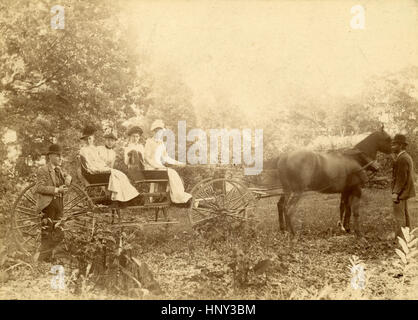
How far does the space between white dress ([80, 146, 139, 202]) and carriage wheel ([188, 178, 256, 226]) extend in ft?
2.83

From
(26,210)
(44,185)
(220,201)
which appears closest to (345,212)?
(220,201)

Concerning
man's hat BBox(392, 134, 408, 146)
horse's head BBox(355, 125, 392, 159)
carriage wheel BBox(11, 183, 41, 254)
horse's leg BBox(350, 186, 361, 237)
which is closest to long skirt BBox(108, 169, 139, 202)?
carriage wheel BBox(11, 183, 41, 254)

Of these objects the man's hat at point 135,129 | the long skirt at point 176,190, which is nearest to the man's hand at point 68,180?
the man's hat at point 135,129

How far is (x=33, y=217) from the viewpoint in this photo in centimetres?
578

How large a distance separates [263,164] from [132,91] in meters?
2.19

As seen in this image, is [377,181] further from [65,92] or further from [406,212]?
[65,92]

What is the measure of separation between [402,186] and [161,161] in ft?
11.4

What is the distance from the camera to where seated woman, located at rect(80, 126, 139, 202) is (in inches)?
223

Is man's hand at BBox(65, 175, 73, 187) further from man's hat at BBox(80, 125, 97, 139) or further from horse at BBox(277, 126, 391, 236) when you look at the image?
horse at BBox(277, 126, 391, 236)

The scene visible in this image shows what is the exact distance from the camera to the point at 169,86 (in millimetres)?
6094

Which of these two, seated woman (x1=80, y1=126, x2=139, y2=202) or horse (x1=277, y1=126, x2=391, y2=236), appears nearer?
seated woman (x1=80, y1=126, x2=139, y2=202)

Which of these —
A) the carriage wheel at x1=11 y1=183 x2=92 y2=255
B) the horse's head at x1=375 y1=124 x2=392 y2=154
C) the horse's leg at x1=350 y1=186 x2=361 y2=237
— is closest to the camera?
the carriage wheel at x1=11 y1=183 x2=92 y2=255
